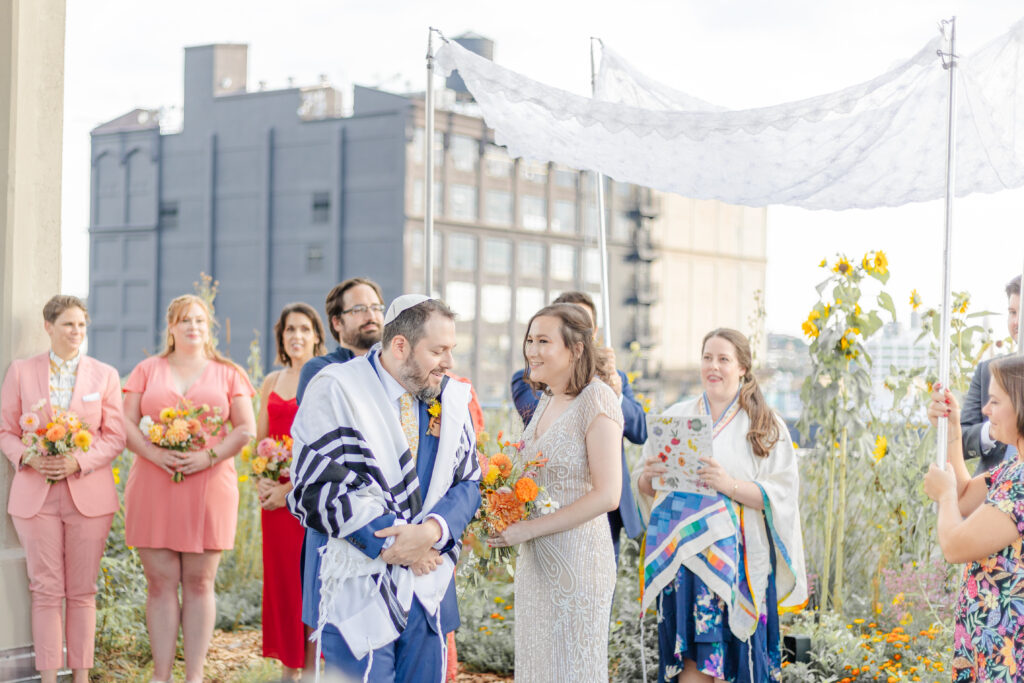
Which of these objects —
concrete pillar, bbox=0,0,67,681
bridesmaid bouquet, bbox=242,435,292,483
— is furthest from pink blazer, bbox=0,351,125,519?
bridesmaid bouquet, bbox=242,435,292,483

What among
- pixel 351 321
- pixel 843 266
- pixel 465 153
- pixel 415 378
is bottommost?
pixel 415 378

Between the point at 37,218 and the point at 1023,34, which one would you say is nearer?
the point at 1023,34

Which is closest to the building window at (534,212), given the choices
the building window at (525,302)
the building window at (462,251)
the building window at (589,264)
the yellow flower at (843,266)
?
the building window at (525,302)

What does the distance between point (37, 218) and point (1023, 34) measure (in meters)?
4.21

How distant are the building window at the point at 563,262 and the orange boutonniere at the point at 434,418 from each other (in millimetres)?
49414

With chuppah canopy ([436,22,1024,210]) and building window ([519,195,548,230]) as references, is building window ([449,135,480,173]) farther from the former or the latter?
chuppah canopy ([436,22,1024,210])

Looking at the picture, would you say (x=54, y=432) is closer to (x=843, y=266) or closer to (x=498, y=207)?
(x=843, y=266)

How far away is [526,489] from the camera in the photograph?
3.42 metres

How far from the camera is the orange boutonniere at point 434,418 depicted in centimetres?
311

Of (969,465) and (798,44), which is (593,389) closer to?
(969,465)

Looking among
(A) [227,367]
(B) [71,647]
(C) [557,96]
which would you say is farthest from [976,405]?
(B) [71,647]

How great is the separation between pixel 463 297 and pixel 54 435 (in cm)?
4504

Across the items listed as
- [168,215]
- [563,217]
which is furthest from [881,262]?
[168,215]

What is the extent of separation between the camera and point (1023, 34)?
148 inches
